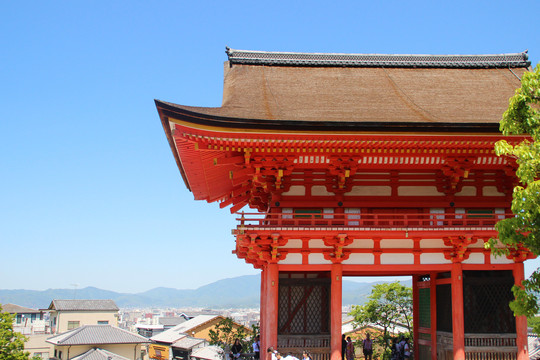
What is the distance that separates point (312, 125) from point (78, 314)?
67.9 metres

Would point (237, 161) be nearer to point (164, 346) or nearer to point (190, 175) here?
point (190, 175)

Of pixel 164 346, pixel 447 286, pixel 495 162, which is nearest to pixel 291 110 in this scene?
pixel 495 162

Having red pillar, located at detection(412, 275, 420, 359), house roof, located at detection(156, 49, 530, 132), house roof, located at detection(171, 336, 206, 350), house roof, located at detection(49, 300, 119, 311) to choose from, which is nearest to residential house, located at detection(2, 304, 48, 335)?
house roof, located at detection(49, 300, 119, 311)

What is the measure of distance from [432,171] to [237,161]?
504 centimetres

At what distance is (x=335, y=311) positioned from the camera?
12.4 meters

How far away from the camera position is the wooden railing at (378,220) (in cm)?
1216

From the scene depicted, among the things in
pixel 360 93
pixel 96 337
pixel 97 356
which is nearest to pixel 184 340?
pixel 96 337

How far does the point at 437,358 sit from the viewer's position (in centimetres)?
1430

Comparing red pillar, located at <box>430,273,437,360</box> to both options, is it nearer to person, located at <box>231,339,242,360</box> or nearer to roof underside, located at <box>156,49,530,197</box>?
roof underside, located at <box>156,49,530,197</box>

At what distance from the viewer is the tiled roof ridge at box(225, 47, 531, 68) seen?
752 inches

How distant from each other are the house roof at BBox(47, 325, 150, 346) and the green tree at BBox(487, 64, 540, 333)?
172ft

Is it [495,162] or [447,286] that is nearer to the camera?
[495,162]

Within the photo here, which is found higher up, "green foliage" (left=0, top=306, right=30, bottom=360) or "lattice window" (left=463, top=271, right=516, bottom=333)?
"lattice window" (left=463, top=271, right=516, bottom=333)

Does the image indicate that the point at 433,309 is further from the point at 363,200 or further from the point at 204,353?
the point at 204,353
